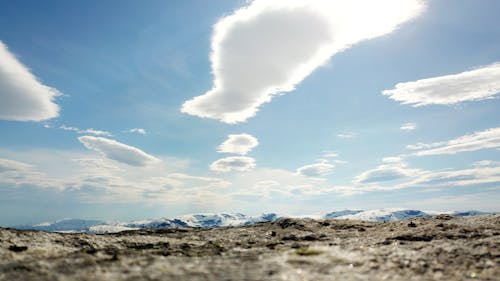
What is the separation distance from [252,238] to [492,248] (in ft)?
65.7

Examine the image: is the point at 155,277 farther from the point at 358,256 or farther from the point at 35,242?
the point at 35,242

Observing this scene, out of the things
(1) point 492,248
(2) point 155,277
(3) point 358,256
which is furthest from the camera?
(1) point 492,248

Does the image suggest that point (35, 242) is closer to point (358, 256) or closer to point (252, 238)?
point (252, 238)

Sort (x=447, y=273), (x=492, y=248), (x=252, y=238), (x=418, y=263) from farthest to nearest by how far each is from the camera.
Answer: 1. (x=252, y=238)
2. (x=492, y=248)
3. (x=418, y=263)
4. (x=447, y=273)

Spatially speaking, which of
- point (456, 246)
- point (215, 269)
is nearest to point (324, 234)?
point (456, 246)

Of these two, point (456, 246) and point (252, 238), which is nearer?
point (456, 246)

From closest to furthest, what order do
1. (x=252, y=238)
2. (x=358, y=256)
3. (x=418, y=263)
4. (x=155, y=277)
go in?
1. (x=155, y=277)
2. (x=418, y=263)
3. (x=358, y=256)
4. (x=252, y=238)

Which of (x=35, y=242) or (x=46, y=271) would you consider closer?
(x=46, y=271)

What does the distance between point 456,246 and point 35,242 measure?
1178 inches

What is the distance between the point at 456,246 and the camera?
24203 millimetres

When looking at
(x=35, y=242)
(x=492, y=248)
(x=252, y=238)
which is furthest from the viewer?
(x=252, y=238)

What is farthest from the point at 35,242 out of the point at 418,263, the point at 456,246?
the point at 456,246

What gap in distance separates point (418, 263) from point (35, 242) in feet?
88.0

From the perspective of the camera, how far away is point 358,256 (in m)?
21.4
